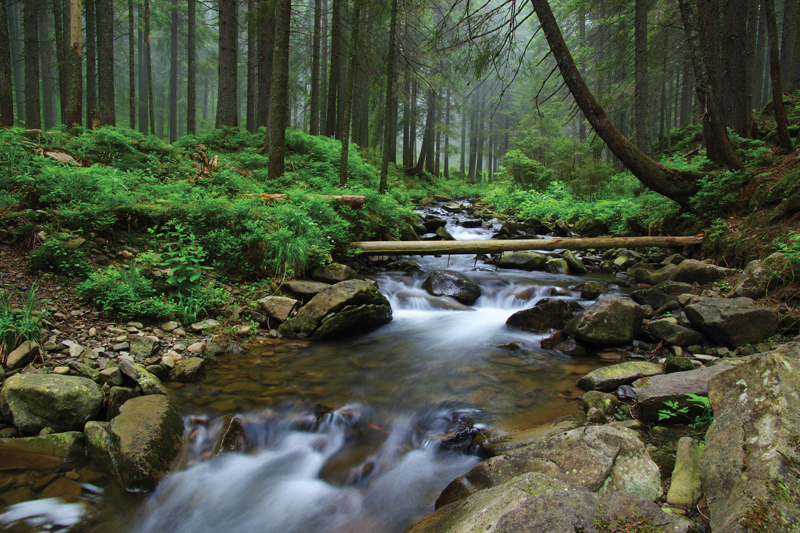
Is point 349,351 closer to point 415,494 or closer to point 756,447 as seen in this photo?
point 415,494

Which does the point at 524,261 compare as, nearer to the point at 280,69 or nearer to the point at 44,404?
the point at 280,69

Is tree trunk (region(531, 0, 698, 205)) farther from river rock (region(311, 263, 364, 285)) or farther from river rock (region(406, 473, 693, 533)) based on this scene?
river rock (region(406, 473, 693, 533))

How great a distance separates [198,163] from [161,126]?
38.9 meters

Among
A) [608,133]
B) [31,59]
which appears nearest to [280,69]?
[608,133]

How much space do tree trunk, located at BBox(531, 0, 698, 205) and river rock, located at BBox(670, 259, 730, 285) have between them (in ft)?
7.60

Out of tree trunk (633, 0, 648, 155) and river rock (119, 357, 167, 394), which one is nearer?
river rock (119, 357, 167, 394)

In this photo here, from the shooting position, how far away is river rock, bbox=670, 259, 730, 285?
6.76 metres

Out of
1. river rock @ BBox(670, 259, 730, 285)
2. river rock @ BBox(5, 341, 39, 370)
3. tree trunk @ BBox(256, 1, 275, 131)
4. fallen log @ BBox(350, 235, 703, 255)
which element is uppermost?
tree trunk @ BBox(256, 1, 275, 131)

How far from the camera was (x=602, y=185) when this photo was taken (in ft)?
52.6

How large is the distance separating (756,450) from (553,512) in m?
1.06

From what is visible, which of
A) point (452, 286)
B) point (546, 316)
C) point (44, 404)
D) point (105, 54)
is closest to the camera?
point (44, 404)

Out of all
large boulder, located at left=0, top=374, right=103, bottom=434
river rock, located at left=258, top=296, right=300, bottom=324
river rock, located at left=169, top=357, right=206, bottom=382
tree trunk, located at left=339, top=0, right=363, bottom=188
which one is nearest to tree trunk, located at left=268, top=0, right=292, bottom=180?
tree trunk, located at left=339, top=0, right=363, bottom=188

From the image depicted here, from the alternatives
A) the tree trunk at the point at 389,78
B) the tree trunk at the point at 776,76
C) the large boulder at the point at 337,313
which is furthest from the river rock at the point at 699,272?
the tree trunk at the point at 389,78

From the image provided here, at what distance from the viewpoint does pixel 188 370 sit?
4.72 metres
